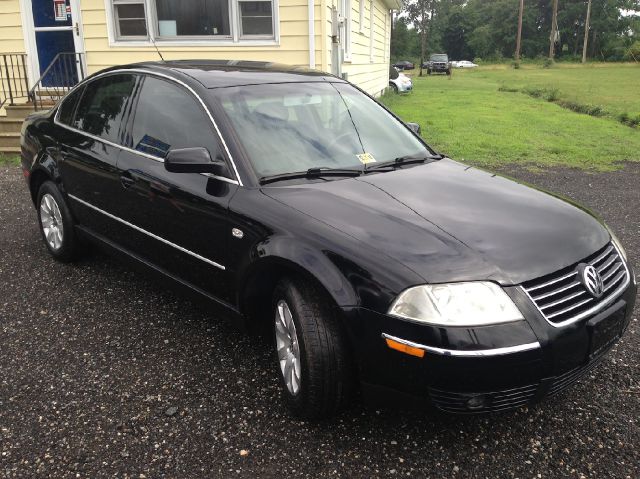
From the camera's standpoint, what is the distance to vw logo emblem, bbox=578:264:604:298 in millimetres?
2423

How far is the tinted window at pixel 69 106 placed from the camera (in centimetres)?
449

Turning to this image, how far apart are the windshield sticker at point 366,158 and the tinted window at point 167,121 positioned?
2.80 ft

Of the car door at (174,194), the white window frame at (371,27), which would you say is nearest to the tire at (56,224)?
the car door at (174,194)

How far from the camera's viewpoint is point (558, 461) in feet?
7.98

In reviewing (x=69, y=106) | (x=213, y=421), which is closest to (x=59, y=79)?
(x=69, y=106)

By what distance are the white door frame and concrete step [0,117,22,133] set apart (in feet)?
3.11

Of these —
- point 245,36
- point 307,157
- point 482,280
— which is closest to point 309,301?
point 482,280

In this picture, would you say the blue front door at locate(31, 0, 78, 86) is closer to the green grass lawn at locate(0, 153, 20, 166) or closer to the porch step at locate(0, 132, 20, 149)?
the porch step at locate(0, 132, 20, 149)

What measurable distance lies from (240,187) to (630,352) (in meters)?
Result: 2.48

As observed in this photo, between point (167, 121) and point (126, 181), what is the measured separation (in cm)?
48

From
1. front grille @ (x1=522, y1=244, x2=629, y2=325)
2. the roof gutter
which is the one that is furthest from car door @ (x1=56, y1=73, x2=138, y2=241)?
the roof gutter

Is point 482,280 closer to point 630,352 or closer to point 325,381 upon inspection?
point 325,381

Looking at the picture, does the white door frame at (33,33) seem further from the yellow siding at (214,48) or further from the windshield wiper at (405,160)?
the windshield wiper at (405,160)

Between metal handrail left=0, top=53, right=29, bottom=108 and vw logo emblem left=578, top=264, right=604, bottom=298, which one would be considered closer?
vw logo emblem left=578, top=264, right=604, bottom=298
